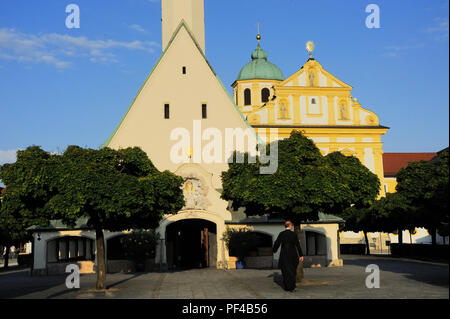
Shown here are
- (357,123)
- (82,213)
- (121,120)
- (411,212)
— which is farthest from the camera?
(357,123)

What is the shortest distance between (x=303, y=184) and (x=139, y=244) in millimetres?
12635

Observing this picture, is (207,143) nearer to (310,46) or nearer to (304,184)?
(304,184)

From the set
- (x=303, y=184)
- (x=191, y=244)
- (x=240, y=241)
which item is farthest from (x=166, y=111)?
(x=303, y=184)

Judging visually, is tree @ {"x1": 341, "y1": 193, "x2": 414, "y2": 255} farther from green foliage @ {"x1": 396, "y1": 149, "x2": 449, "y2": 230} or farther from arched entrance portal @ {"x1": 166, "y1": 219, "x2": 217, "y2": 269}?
arched entrance portal @ {"x1": 166, "y1": 219, "x2": 217, "y2": 269}

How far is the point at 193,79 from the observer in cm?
3431

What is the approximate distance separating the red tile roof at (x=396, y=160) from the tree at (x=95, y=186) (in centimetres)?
7400

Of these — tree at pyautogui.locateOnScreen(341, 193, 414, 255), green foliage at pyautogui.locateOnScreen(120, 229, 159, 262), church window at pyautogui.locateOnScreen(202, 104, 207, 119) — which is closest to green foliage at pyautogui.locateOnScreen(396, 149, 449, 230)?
tree at pyautogui.locateOnScreen(341, 193, 414, 255)

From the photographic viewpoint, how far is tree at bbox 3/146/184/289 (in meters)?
17.4

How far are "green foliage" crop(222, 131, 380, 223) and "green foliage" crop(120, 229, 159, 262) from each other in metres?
9.58

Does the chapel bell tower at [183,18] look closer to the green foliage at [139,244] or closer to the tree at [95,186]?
the green foliage at [139,244]

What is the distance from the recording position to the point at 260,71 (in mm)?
85875

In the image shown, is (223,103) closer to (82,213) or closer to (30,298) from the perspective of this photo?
(82,213)
